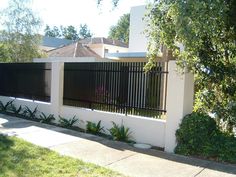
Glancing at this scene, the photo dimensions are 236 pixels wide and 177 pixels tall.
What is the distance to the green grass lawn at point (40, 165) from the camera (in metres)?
5.70

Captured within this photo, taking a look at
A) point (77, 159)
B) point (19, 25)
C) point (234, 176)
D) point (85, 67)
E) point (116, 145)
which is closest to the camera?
point (234, 176)

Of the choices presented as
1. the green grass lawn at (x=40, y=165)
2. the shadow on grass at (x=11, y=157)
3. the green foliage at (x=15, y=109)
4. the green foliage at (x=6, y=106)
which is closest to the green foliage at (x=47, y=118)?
the green foliage at (x=15, y=109)

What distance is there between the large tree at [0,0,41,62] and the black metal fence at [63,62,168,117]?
12.8m

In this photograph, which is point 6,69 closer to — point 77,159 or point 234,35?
point 77,159

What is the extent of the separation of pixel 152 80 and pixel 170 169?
9.80ft

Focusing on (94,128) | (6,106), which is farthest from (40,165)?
(6,106)

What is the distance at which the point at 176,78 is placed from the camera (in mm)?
7781

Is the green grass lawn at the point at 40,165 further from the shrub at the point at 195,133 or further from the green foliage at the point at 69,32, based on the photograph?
the green foliage at the point at 69,32

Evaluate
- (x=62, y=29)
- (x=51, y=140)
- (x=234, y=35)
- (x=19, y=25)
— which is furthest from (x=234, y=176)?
(x=62, y=29)

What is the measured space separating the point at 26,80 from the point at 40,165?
7.99m

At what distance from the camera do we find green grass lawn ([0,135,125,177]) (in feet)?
18.7

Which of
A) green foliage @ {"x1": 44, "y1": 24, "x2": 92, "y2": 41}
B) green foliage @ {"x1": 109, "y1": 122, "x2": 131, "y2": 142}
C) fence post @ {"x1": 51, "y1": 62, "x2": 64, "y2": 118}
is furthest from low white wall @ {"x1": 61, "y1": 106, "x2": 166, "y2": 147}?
green foliage @ {"x1": 44, "y1": 24, "x2": 92, "y2": 41}

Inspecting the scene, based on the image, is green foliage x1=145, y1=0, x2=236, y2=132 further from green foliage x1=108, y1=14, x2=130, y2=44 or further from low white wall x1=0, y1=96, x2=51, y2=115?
green foliage x1=108, y1=14, x2=130, y2=44

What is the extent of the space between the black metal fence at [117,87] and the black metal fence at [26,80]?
1.35 m
